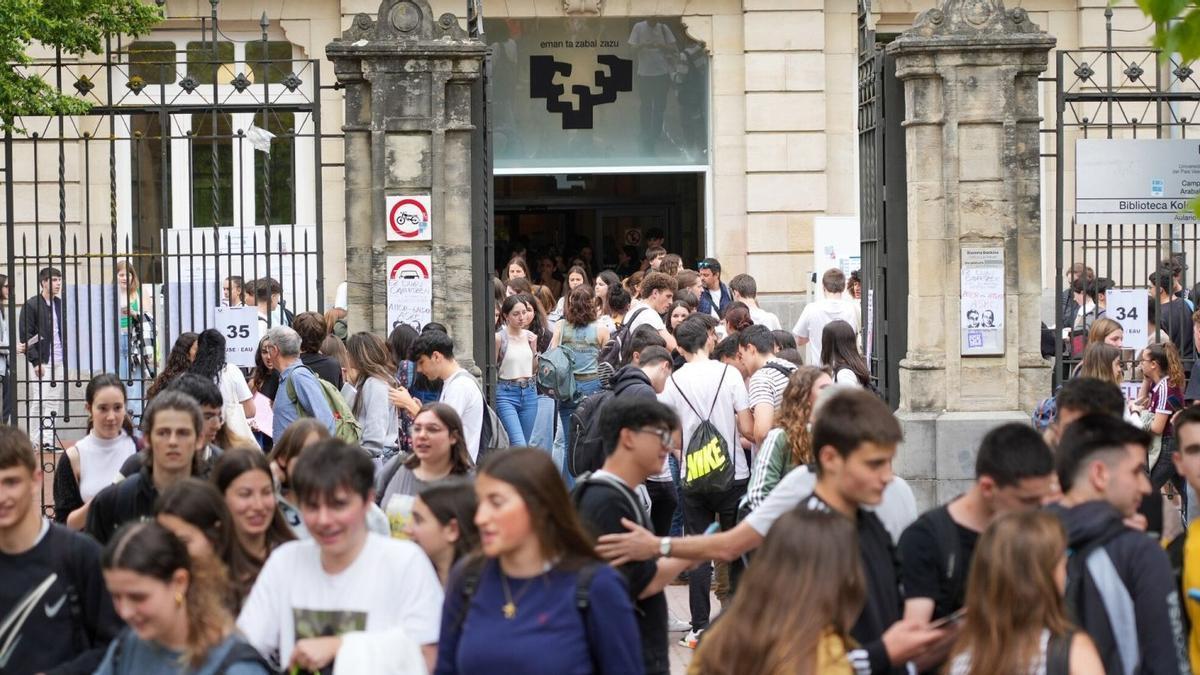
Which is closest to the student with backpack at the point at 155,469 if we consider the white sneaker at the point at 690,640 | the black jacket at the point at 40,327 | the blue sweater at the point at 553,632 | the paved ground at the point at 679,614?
the blue sweater at the point at 553,632

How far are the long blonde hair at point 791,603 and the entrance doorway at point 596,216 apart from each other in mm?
19810

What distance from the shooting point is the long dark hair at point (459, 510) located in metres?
5.80

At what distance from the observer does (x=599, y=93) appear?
23.1 meters

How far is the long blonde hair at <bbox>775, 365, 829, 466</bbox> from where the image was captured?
7.97 m

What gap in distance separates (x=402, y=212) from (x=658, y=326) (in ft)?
8.61

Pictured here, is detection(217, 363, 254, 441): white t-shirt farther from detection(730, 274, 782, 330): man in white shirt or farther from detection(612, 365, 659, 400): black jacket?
detection(730, 274, 782, 330): man in white shirt

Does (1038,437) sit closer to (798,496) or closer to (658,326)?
(798,496)

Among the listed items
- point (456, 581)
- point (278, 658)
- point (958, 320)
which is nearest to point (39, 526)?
point (278, 658)

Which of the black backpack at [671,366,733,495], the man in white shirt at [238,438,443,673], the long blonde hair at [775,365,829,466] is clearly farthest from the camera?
the black backpack at [671,366,733,495]

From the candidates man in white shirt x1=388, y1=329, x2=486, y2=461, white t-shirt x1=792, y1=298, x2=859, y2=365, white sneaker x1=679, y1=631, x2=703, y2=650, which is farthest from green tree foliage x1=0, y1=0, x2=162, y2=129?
white t-shirt x1=792, y1=298, x2=859, y2=365

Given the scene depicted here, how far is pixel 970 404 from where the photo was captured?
40.0 ft

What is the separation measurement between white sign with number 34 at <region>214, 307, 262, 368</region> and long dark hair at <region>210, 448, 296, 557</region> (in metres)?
5.77

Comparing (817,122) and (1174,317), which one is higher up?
(817,122)

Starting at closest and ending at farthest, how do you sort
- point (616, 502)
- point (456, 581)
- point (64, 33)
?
point (456, 581), point (616, 502), point (64, 33)
